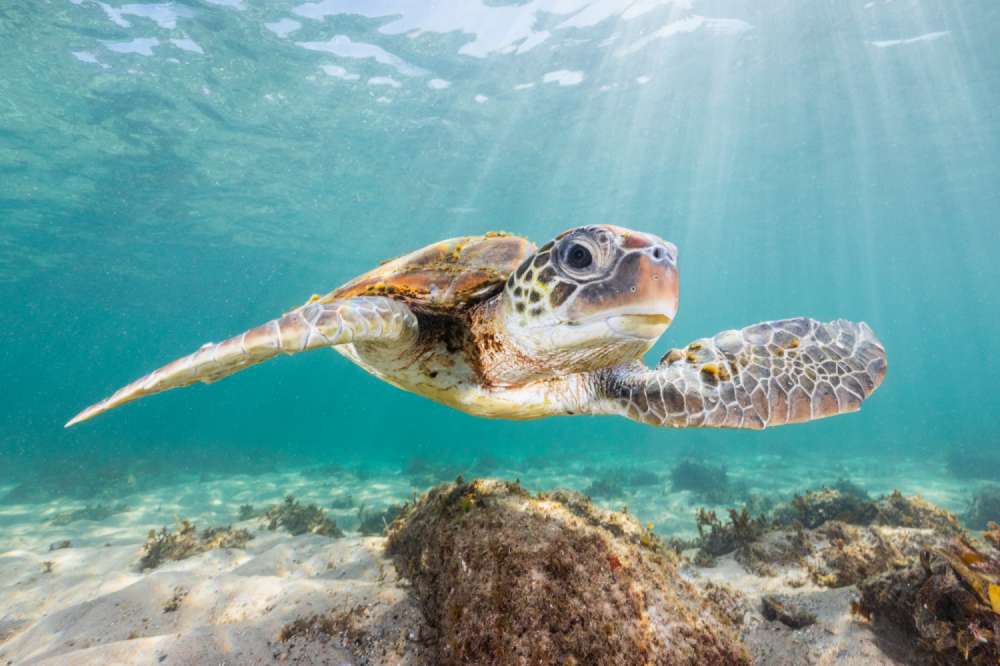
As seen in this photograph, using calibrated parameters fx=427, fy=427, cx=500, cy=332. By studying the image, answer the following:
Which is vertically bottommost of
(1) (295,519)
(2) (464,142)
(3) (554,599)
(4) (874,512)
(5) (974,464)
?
(5) (974,464)

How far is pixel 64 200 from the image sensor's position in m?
20.6

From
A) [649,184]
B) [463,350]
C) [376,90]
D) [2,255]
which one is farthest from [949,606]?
[2,255]

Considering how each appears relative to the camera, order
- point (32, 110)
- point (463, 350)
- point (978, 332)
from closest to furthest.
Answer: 1. point (463, 350)
2. point (32, 110)
3. point (978, 332)

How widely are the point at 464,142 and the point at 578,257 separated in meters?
20.4

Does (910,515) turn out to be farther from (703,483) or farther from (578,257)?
Result: (703,483)

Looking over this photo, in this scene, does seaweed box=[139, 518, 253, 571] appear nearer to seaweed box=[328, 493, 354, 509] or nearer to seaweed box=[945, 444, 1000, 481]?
seaweed box=[328, 493, 354, 509]

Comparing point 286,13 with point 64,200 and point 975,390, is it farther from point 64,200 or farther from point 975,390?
point 975,390

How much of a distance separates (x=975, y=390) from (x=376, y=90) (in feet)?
372

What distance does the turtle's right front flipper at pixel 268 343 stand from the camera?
2086 millimetres

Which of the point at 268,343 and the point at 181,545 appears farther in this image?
the point at 181,545

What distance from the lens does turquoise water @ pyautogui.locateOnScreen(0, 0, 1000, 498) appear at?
563 inches

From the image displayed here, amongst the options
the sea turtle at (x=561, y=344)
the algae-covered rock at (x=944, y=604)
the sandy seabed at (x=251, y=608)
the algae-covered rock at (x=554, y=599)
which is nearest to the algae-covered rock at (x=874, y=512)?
the sandy seabed at (x=251, y=608)

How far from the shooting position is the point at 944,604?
2203 millimetres

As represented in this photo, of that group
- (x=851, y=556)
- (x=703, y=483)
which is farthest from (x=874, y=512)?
(x=703, y=483)
